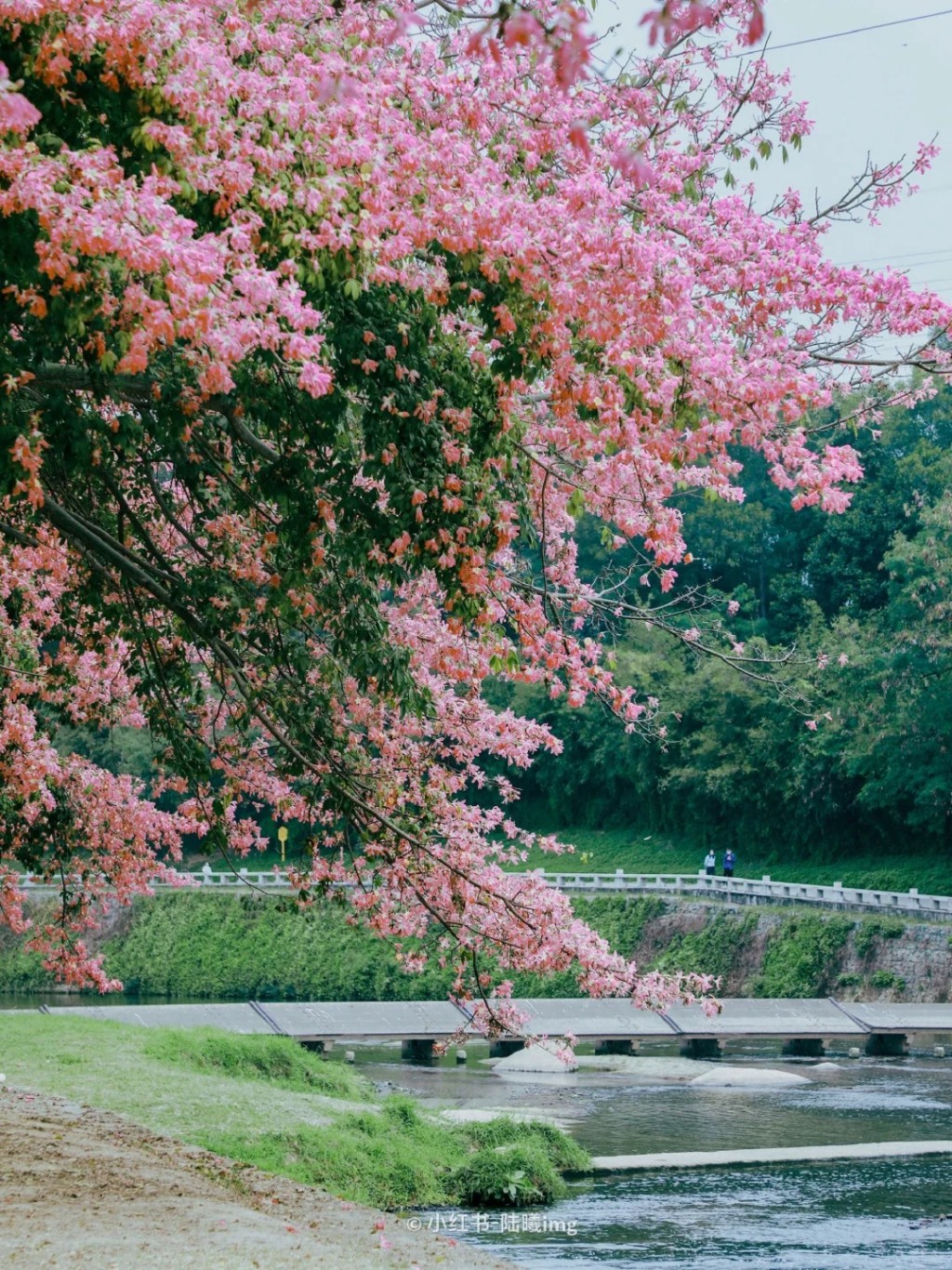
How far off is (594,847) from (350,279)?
52.1 metres

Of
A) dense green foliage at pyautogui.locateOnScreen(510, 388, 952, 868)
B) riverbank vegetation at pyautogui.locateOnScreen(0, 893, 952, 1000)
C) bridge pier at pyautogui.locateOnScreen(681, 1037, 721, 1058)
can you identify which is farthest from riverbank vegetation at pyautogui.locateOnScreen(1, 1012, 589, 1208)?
dense green foliage at pyautogui.locateOnScreen(510, 388, 952, 868)

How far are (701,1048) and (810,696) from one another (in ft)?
54.2

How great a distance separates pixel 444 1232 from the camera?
12.2 m

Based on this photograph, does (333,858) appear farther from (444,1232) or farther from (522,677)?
(444,1232)

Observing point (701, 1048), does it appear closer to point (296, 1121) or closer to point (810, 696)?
point (296, 1121)

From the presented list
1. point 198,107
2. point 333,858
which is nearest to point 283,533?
point 198,107

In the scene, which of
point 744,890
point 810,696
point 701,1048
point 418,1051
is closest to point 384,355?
point 418,1051

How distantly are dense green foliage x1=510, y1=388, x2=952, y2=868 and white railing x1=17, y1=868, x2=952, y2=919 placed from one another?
9.98ft

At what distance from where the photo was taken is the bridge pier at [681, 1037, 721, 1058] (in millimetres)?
28188

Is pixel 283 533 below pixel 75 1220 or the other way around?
the other way around

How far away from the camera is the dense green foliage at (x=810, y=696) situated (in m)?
40.2

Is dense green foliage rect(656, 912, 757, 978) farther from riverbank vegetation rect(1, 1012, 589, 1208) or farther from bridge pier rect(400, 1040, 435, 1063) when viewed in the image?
riverbank vegetation rect(1, 1012, 589, 1208)

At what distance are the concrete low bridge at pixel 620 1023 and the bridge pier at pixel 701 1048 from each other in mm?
17

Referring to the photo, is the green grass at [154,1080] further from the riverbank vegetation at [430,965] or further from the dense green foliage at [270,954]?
the dense green foliage at [270,954]
